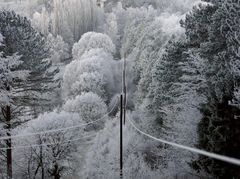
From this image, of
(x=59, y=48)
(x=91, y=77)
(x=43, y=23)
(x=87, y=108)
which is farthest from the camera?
(x=43, y=23)

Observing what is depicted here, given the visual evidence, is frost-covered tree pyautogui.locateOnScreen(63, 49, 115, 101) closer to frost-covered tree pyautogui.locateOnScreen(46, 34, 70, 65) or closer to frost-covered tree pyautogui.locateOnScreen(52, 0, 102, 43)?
frost-covered tree pyautogui.locateOnScreen(46, 34, 70, 65)

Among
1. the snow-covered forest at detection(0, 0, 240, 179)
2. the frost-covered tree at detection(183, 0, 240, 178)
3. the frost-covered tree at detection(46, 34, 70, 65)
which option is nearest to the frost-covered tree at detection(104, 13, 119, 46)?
the frost-covered tree at detection(46, 34, 70, 65)

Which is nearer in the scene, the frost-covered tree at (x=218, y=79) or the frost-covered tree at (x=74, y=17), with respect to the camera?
the frost-covered tree at (x=218, y=79)

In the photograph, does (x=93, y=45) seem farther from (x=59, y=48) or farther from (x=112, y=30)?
(x=112, y=30)

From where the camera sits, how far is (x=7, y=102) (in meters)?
15.9

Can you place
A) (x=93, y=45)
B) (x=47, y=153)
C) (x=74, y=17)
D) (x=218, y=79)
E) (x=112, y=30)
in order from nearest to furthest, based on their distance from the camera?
1. (x=218, y=79)
2. (x=47, y=153)
3. (x=93, y=45)
4. (x=112, y=30)
5. (x=74, y=17)

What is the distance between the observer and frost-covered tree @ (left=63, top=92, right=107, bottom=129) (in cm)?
4697

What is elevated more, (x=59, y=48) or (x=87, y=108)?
(x=59, y=48)

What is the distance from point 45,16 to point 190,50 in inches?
3284

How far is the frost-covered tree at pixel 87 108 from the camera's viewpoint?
4697 centimetres

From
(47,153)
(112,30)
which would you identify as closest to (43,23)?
(112,30)

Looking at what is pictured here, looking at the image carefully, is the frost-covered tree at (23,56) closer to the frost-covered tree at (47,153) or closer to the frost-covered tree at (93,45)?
the frost-covered tree at (47,153)

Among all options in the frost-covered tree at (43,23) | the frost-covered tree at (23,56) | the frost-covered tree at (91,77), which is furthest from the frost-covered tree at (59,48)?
the frost-covered tree at (23,56)

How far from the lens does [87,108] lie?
47.8 meters
